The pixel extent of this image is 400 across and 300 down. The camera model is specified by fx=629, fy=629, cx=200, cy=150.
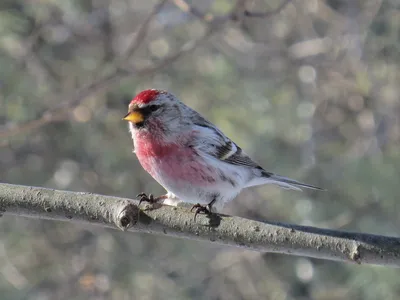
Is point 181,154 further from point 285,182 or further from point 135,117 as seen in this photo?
point 285,182

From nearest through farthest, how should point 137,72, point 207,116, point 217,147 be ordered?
point 217,147 → point 137,72 → point 207,116

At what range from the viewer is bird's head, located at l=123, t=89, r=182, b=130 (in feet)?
6.38

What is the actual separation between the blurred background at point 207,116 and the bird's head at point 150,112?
1073 millimetres

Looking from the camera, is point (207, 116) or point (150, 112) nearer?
point (150, 112)

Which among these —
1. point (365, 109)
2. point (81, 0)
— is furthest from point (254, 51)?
point (81, 0)

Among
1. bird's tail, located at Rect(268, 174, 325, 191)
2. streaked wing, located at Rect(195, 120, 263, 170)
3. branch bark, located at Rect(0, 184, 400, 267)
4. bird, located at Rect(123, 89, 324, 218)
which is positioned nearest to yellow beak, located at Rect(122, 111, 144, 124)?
bird, located at Rect(123, 89, 324, 218)

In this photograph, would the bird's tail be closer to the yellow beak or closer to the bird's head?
the bird's head

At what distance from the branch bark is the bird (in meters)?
0.22

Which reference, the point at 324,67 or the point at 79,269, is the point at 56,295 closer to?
the point at 79,269


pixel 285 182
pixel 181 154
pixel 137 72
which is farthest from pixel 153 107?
pixel 137 72

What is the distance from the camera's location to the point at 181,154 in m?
1.88

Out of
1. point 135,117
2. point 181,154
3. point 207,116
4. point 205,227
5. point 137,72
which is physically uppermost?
point 207,116

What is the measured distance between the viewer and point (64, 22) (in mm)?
3479

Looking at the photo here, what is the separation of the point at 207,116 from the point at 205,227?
215 centimetres
